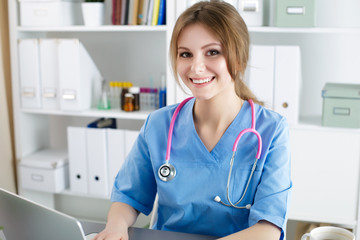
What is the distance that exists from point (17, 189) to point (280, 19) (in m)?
1.70

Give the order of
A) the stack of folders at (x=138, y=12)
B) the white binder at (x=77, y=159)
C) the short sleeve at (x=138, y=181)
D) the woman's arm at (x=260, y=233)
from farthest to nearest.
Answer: the white binder at (x=77, y=159) → the stack of folders at (x=138, y=12) → the short sleeve at (x=138, y=181) → the woman's arm at (x=260, y=233)

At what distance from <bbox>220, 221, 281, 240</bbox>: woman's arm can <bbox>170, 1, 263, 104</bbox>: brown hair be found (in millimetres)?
407

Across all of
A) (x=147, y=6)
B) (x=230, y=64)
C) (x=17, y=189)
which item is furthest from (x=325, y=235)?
(x=17, y=189)

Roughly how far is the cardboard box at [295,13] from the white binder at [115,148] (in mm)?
940

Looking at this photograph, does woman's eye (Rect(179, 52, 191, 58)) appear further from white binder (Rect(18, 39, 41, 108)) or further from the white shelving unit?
white binder (Rect(18, 39, 41, 108))

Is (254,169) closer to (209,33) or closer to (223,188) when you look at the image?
(223,188)

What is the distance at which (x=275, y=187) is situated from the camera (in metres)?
1.17

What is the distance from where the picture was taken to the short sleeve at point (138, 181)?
52.4 inches

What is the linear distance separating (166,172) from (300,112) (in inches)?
50.4

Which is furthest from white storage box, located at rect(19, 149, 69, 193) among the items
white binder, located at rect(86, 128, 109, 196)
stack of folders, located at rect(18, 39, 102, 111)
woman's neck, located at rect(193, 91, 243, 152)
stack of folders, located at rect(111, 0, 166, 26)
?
woman's neck, located at rect(193, 91, 243, 152)

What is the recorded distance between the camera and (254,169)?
1.20 meters

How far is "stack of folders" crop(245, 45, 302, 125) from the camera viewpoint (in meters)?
1.98

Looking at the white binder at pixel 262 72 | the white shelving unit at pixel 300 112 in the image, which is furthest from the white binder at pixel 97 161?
the white binder at pixel 262 72

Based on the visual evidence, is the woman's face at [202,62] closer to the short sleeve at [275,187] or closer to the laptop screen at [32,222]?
the short sleeve at [275,187]
